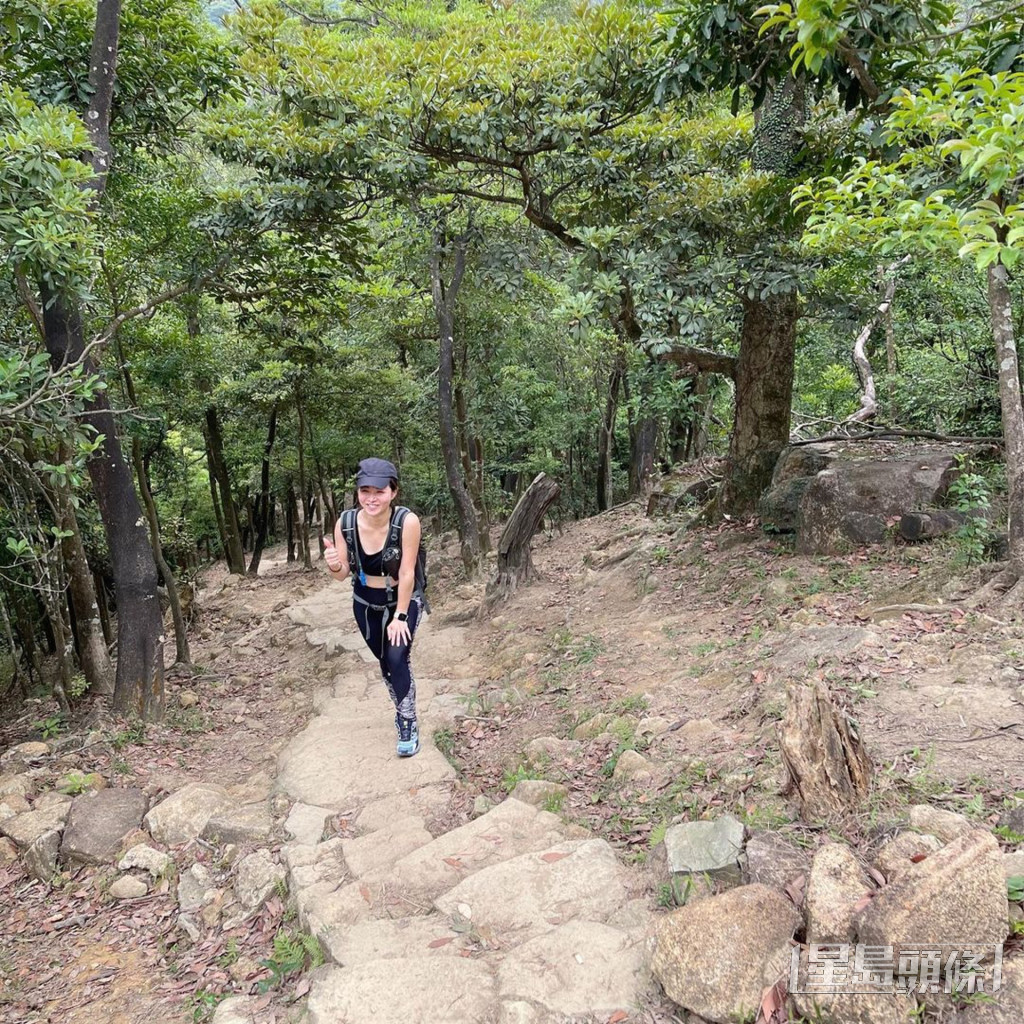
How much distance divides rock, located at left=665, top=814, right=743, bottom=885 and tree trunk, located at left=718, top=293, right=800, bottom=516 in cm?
542

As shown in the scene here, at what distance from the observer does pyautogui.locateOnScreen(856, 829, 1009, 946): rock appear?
206 cm

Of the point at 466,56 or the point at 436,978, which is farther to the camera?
the point at 466,56

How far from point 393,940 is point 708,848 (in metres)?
1.45

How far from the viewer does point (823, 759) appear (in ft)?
9.87

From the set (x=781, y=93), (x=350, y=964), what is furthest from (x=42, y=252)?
(x=781, y=93)

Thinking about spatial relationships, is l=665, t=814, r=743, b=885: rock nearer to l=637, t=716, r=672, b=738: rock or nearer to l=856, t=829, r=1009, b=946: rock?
l=856, t=829, r=1009, b=946: rock

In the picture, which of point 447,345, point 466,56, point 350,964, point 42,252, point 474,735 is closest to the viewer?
point 350,964

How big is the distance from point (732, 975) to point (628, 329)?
6202mm

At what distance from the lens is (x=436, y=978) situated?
2713mm

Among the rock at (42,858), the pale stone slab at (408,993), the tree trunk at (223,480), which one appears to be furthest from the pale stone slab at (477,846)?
the tree trunk at (223,480)

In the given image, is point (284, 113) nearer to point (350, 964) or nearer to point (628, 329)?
point (628, 329)

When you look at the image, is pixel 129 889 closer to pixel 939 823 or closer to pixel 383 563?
pixel 383 563

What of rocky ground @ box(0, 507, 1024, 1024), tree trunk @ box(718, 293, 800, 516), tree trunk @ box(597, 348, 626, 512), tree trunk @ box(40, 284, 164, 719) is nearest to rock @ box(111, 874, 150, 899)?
rocky ground @ box(0, 507, 1024, 1024)

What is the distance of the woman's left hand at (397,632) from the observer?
177 inches
